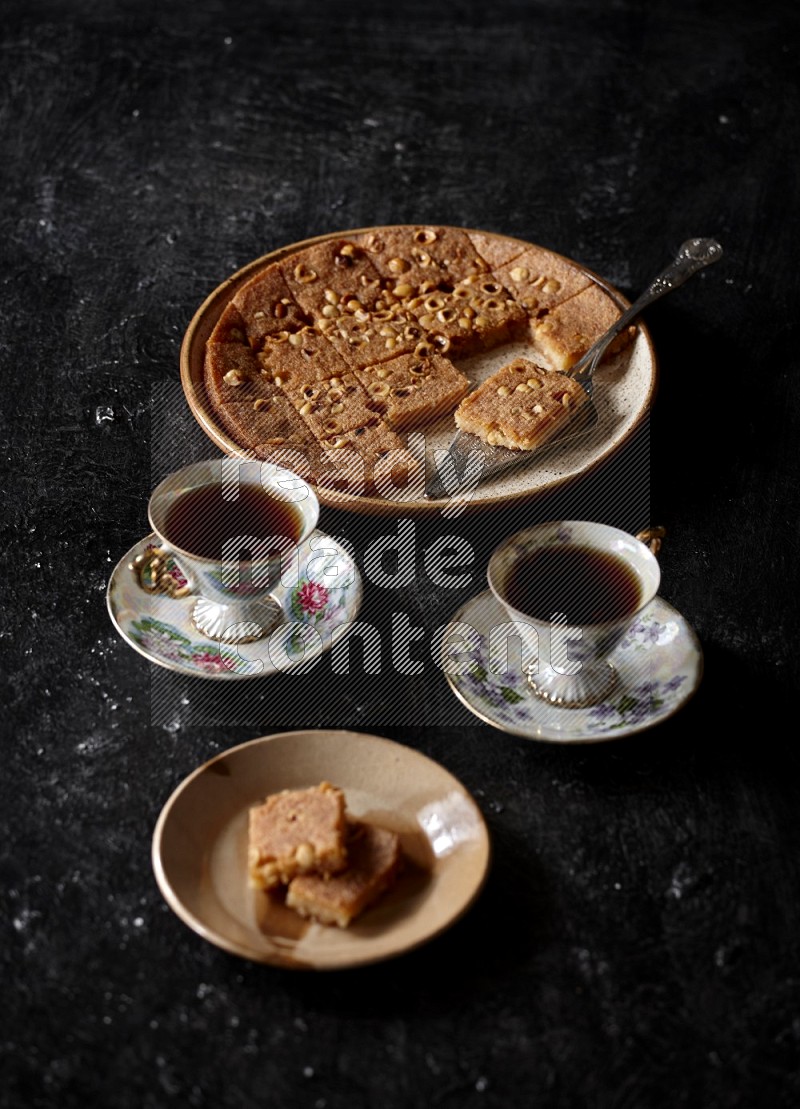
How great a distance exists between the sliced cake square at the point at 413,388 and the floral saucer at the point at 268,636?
0.39 meters

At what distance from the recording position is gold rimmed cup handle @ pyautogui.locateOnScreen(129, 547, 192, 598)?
1.96 meters

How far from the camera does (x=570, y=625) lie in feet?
5.76

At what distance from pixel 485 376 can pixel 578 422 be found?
266 mm

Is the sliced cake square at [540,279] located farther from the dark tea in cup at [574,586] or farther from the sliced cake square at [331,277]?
the dark tea in cup at [574,586]

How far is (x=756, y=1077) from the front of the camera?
149 centimetres

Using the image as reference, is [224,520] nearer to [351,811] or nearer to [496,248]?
[351,811]

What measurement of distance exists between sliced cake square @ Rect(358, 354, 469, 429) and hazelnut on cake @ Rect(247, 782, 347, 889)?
896mm

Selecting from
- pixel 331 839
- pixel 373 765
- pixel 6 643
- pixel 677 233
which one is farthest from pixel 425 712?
pixel 677 233

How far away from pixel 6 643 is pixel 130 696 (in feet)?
0.74

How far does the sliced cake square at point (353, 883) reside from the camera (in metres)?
1.54

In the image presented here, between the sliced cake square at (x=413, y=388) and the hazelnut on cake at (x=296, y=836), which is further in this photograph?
the sliced cake square at (x=413, y=388)

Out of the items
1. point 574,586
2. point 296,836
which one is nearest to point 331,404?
point 574,586

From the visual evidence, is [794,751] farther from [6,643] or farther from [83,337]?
[83,337]

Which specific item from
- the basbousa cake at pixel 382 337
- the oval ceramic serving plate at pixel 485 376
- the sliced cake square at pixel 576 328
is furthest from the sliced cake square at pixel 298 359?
the sliced cake square at pixel 576 328
